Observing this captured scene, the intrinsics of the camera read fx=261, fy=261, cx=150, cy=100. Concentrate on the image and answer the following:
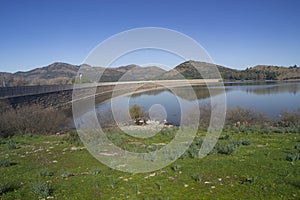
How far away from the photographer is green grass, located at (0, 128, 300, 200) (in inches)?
261

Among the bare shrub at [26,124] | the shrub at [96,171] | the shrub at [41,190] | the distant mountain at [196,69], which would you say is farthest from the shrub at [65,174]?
the bare shrub at [26,124]

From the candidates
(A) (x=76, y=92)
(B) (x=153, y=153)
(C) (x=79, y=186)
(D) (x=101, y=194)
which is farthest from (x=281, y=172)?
(A) (x=76, y=92)

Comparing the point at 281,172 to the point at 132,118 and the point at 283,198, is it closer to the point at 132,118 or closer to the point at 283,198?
the point at 283,198

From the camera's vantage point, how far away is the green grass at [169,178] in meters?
6.63

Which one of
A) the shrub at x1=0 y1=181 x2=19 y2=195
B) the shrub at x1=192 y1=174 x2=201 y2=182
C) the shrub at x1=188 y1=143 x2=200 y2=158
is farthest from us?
the shrub at x1=188 y1=143 x2=200 y2=158

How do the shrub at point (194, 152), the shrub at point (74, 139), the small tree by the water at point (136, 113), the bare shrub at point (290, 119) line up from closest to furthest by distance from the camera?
the shrub at point (194, 152) < the shrub at point (74, 139) < the bare shrub at point (290, 119) < the small tree by the water at point (136, 113)

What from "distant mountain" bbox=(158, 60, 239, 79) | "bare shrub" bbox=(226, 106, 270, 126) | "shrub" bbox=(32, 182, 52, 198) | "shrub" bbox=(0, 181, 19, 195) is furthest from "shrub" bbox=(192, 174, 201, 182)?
"bare shrub" bbox=(226, 106, 270, 126)

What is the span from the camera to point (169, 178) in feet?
25.5

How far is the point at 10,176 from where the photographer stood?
855 centimetres

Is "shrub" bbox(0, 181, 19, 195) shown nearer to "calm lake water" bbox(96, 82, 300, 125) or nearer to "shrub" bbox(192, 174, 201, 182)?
"shrub" bbox(192, 174, 201, 182)

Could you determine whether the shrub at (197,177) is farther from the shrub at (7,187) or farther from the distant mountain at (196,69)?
the shrub at (7,187)

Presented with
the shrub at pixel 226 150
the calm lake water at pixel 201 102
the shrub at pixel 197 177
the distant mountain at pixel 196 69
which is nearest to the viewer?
the shrub at pixel 197 177

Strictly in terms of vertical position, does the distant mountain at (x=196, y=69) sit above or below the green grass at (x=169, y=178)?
above

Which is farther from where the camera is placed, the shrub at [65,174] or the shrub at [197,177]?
the shrub at [65,174]
